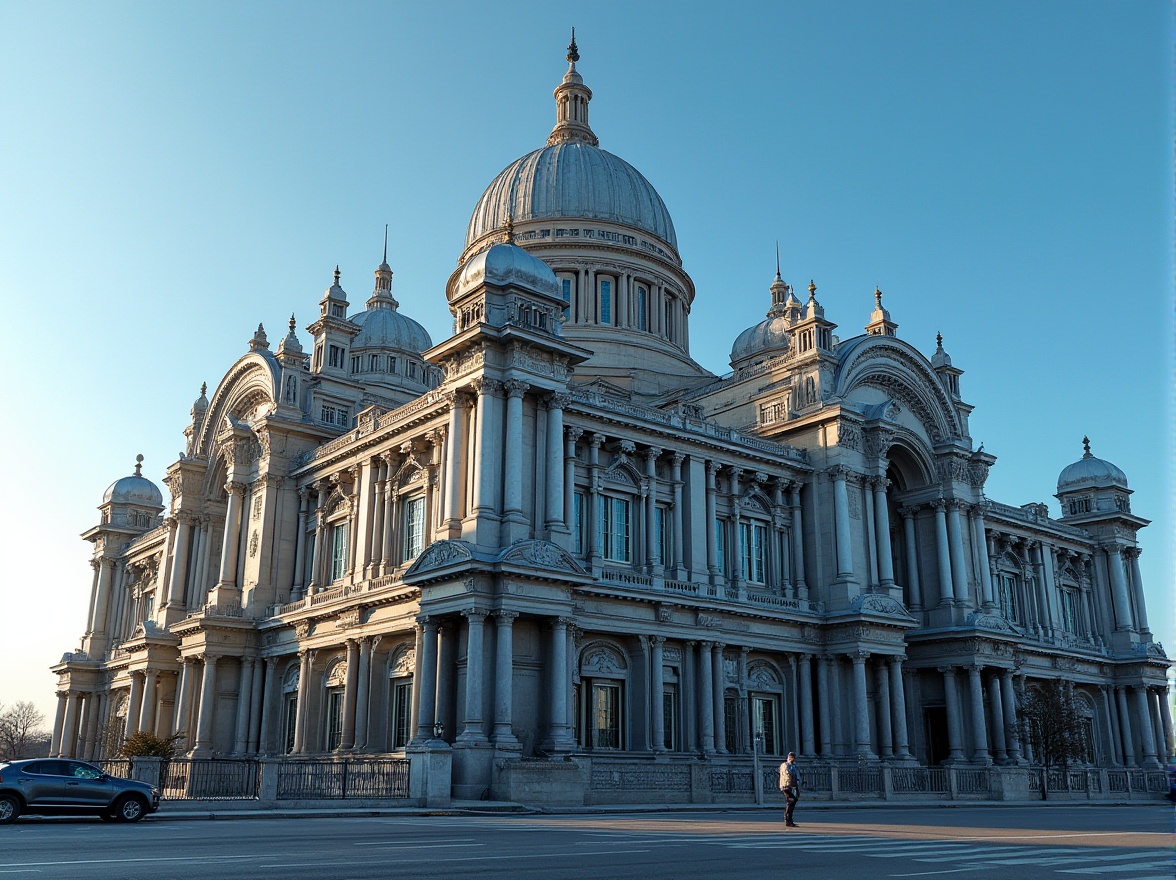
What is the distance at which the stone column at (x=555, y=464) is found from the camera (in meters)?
38.0

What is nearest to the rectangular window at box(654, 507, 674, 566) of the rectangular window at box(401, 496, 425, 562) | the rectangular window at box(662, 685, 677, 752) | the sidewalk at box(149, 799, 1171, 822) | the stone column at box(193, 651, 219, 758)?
the rectangular window at box(662, 685, 677, 752)

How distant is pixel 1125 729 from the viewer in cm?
6297

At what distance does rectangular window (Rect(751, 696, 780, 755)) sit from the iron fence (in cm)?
1967

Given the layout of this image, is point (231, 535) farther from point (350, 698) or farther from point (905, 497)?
point (905, 497)

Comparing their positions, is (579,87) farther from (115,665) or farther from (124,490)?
(115,665)

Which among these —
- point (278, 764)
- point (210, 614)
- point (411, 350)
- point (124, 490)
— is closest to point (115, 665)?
point (124, 490)

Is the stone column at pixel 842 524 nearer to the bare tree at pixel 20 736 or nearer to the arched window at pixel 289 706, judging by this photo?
the arched window at pixel 289 706

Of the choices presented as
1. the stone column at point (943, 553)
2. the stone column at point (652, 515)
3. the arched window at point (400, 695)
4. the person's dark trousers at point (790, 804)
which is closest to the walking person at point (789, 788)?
the person's dark trousers at point (790, 804)

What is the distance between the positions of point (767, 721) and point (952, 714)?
944cm

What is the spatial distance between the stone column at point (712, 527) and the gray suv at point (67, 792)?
26695mm

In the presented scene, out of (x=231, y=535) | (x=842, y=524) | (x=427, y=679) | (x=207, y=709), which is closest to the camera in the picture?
(x=427, y=679)

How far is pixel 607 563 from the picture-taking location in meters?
42.5

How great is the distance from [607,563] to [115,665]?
36541mm

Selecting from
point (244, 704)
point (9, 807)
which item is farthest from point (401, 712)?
point (9, 807)
